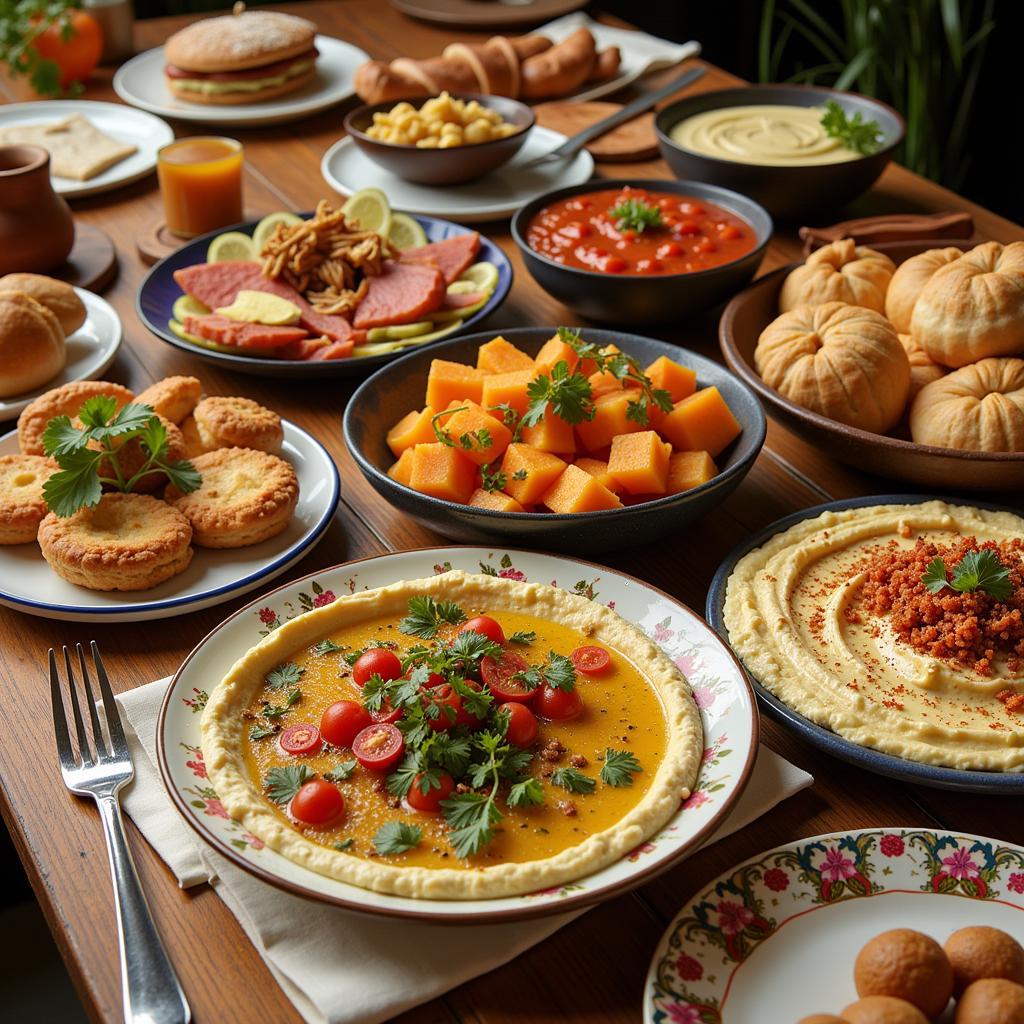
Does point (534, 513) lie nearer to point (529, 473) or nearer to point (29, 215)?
point (529, 473)

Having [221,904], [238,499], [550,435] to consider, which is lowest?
[221,904]

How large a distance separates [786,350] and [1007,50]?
14.0ft

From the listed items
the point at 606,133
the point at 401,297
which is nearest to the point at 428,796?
the point at 401,297

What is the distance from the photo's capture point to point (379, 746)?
1537mm

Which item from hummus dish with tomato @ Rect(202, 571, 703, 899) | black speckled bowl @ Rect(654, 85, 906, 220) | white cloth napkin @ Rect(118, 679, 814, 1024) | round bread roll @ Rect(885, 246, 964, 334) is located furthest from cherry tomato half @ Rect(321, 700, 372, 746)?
black speckled bowl @ Rect(654, 85, 906, 220)

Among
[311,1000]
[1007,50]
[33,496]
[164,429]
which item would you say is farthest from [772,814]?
[1007,50]

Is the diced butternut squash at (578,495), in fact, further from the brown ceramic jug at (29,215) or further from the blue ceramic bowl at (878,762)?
the brown ceramic jug at (29,215)

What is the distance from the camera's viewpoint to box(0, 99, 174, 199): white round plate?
145 inches

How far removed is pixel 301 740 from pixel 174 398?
0.99 m

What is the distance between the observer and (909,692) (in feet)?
5.56

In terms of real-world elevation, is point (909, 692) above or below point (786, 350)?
below

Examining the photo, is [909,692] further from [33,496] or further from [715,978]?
[33,496]

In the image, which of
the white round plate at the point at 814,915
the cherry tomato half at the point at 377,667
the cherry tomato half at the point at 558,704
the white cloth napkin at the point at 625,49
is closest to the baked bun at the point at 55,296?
the cherry tomato half at the point at 377,667

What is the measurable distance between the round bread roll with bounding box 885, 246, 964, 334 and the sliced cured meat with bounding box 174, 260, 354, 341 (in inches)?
48.6
